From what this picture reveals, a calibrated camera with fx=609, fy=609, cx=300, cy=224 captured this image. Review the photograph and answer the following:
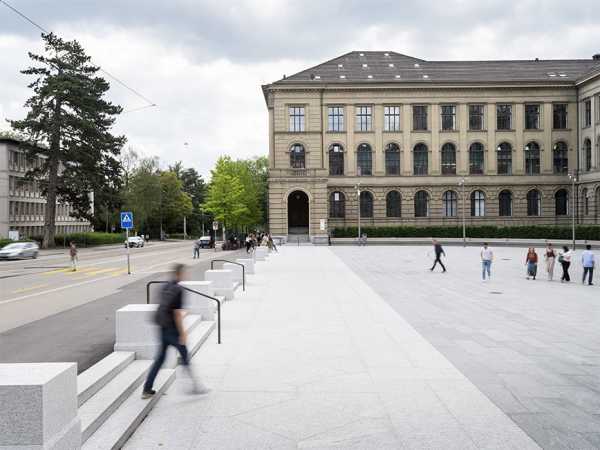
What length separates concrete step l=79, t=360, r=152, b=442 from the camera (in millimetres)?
6516

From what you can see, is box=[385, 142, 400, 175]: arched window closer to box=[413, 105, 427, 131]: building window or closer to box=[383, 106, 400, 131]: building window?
box=[383, 106, 400, 131]: building window

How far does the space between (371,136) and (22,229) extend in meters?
45.9

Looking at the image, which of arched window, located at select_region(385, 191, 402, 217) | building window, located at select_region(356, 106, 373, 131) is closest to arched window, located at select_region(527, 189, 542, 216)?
arched window, located at select_region(385, 191, 402, 217)

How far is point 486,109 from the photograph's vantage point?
72.4 m

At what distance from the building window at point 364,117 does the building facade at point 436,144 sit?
4.7 inches

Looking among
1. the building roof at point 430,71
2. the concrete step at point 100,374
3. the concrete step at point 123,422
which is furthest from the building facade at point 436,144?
the concrete step at point 123,422

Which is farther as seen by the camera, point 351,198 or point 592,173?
point 351,198

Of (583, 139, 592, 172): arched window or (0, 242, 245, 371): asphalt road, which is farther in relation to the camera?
(583, 139, 592, 172): arched window

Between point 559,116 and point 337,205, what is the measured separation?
2846 centimetres

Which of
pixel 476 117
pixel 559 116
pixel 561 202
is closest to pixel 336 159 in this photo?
pixel 476 117

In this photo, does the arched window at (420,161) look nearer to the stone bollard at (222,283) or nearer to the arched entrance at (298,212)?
the arched entrance at (298,212)

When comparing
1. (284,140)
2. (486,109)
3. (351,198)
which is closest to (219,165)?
(284,140)

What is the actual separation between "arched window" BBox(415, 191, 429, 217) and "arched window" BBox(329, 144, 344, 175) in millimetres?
9580

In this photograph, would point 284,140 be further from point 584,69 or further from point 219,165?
point 584,69
